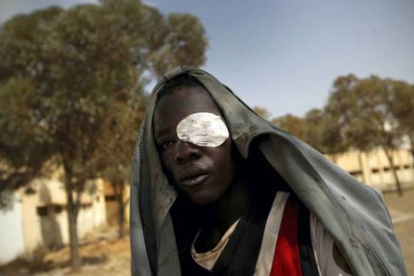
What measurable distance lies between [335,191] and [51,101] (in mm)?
10430

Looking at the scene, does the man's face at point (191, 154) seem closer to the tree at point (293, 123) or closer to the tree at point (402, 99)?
the tree at point (402, 99)

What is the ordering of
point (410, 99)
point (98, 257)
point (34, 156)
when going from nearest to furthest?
1. point (34, 156)
2. point (98, 257)
3. point (410, 99)

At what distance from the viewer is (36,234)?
16.8 m

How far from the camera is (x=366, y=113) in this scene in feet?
74.6

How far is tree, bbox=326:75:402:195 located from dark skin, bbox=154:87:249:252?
22519 mm

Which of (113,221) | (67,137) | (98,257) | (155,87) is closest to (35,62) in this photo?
(67,137)

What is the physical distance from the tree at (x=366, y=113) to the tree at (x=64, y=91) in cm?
1452

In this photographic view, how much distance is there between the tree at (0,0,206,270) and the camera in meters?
10.7

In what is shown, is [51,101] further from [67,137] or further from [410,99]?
[410,99]

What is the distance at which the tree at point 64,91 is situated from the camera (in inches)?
421

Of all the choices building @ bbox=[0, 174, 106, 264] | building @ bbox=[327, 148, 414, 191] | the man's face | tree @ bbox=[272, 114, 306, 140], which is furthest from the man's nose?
building @ bbox=[327, 148, 414, 191]

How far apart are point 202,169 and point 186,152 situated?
76mm

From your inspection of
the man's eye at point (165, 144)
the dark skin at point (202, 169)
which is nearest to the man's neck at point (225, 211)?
the dark skin at point (202, 169)

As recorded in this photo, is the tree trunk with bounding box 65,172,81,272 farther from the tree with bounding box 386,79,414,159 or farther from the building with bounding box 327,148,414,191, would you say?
the building with bounding box 327,148,414,191
